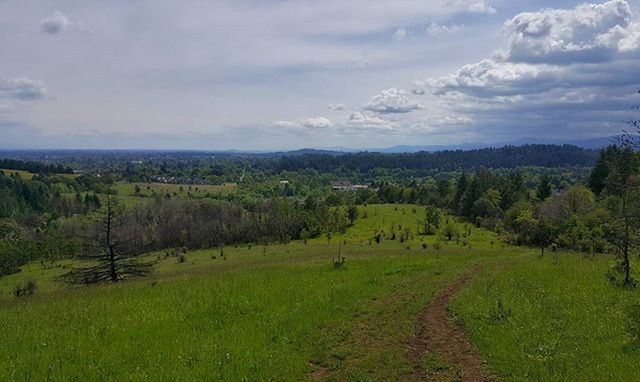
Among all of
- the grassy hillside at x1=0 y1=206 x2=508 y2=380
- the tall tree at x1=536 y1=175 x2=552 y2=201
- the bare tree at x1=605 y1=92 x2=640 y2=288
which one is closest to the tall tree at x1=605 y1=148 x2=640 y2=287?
the bare tree at x1=605 y1=92 x2=640 y2=288

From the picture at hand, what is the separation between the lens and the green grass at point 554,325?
1020 cm

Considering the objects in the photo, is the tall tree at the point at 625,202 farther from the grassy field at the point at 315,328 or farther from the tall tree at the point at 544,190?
the tall tree at the point at 544,190

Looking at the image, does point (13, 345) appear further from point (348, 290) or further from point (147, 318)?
point (348, 290)

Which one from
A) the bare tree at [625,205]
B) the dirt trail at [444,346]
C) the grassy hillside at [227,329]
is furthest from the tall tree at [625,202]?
the dirt trail at [444,346]

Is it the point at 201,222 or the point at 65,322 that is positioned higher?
the point at 65,322

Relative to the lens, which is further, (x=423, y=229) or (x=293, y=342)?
(x=423, y=229)

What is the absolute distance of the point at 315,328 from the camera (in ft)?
46.3

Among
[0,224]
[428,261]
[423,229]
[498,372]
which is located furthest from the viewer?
[0,224]

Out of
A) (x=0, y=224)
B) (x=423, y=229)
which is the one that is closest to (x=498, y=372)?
(x=423, y=229)

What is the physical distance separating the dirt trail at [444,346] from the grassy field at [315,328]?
284mm

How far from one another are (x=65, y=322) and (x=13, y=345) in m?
2.31

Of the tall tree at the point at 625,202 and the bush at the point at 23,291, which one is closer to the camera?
the tall tree at the point at 625,202

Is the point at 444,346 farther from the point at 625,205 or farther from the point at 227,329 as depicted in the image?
the point at 625,205

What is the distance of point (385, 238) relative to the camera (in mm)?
73750
